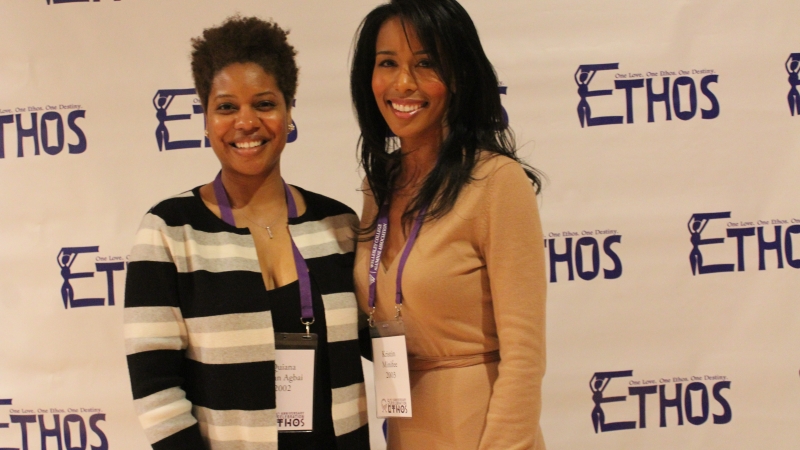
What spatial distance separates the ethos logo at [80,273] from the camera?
2355mm

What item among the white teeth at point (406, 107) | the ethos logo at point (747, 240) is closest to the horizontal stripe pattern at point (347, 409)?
the white teeth at point (406, 107)

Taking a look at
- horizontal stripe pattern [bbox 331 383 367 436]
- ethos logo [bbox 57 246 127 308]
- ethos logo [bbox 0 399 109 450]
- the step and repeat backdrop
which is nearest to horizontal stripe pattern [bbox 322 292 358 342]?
horizontal stripe pattern [bbox 331 383 367 436]

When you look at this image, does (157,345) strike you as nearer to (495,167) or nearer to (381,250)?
(381,250)

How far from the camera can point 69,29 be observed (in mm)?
2328

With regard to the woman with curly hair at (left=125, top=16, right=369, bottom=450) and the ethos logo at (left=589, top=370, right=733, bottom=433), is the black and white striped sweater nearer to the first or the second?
the woman with curly hair at (left=125, top=16, right=369, bottom=450)

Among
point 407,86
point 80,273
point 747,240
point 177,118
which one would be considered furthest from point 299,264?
point 747,240

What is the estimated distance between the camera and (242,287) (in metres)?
1.38

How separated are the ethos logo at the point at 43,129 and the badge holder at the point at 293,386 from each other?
4.71ft

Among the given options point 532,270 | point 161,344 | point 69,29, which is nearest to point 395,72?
point 532,270

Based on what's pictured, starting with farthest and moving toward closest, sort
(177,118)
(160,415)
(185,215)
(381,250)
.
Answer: (177,118) < (381,250) < (185,215) < (160,415)

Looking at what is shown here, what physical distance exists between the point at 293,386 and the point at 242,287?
0.82 feet

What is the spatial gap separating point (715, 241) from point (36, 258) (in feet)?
8.40

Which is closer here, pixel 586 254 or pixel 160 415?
pixel 160 415

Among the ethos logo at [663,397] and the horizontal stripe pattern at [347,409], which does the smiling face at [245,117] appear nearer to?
the horizontal stripe pattern at [347,409]
